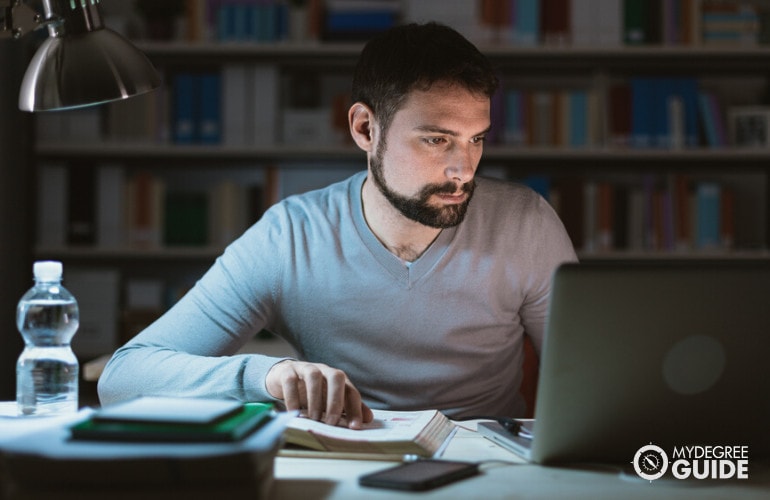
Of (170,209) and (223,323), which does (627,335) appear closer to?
(223,323)

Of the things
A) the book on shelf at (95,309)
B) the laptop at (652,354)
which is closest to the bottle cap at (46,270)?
the laptop at (652,354)

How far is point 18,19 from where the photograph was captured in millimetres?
1277

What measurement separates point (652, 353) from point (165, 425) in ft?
1.55

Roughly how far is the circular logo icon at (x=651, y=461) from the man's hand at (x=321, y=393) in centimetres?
33

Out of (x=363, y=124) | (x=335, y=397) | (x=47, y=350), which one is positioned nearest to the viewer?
(x=335, y=397)

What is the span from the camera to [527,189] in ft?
5.61

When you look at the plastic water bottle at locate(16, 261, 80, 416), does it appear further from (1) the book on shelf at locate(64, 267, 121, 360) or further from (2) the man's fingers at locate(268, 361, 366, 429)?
(1) the book on shelf at locate(64, 267, 121, 360)

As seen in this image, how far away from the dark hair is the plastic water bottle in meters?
0.62

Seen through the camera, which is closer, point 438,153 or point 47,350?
point 47,350

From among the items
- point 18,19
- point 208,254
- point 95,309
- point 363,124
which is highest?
point 18,19

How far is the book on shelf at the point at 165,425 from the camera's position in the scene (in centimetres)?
83

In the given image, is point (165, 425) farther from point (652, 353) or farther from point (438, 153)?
point (438, 153)

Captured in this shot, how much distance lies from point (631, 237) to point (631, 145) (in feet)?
1.06

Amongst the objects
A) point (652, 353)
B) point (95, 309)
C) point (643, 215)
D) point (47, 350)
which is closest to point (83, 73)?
point (47, 350)
